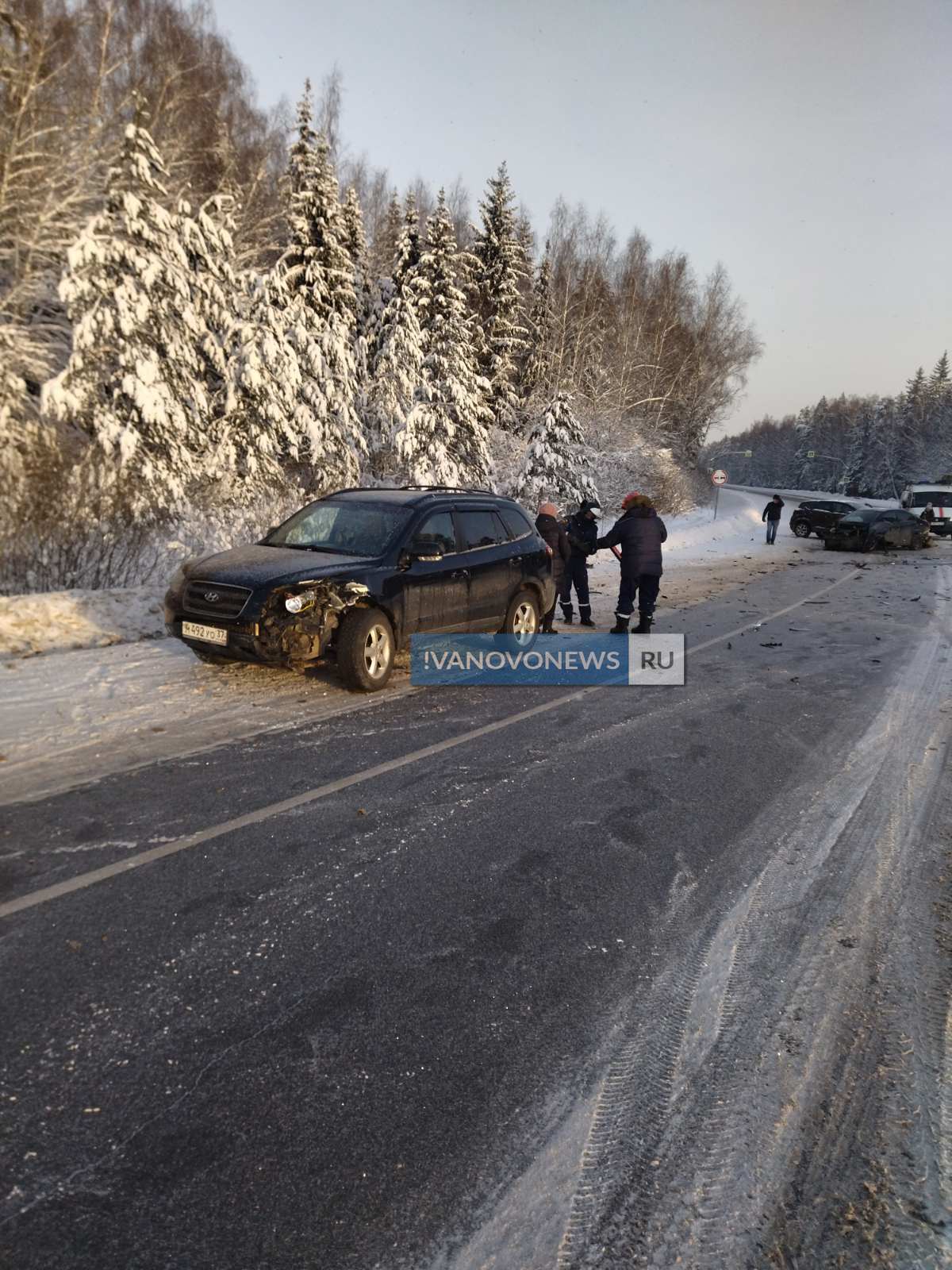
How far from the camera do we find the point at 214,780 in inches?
179

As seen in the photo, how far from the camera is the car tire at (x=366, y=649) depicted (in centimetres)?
635

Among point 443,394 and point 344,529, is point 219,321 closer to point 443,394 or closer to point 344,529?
point 443,394

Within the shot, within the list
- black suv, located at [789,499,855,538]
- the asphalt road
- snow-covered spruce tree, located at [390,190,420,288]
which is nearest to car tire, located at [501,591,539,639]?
the asphalt road

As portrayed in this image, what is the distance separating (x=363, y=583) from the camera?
6.50m

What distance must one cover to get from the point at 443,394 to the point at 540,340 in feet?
62.7

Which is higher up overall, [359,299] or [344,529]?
[359,299]

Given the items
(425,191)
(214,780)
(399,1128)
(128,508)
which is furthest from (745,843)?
(425,191)

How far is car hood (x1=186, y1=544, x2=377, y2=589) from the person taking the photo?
20.3ft

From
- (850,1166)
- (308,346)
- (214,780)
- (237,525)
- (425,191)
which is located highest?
(425,191)

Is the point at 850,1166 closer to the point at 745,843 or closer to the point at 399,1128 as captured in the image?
the point at 399,1128

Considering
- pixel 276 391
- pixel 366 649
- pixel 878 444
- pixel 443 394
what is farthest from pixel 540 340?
pixel 878 444

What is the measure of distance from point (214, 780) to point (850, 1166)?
378cm

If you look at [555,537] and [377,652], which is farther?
[555,537]

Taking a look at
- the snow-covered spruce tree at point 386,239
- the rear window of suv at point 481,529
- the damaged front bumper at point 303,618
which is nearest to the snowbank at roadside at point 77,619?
the damaged front bumper at point 303,618
